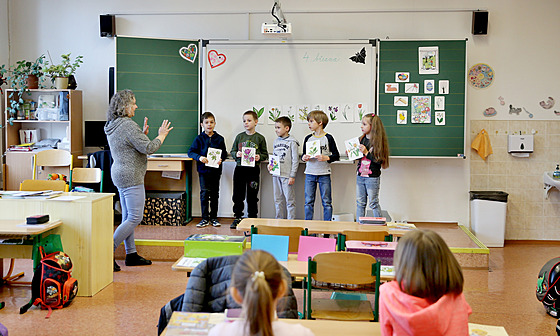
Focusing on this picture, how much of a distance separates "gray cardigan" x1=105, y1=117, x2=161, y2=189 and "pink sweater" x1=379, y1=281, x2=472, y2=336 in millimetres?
3375

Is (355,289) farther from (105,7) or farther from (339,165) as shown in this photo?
(105,7)

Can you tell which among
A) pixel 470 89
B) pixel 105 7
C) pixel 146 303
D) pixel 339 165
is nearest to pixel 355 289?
pixel 146 303

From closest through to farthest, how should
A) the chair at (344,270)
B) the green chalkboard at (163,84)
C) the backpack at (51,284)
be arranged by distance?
the chair at (344,270) → the backpack at (51,284) → the green chalkboard at (163,84)

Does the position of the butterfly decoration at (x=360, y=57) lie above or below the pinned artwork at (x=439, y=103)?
above

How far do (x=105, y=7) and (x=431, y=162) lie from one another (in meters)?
4.89

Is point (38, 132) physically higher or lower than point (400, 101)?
lower

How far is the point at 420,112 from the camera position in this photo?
684 cm

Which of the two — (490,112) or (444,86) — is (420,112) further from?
(490,112)

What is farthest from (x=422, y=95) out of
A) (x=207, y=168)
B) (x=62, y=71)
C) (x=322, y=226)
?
(x=62, y=71)

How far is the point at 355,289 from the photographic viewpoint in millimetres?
3352

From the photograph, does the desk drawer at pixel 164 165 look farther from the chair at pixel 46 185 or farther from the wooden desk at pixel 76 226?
the wooden desk at pixel 76 226

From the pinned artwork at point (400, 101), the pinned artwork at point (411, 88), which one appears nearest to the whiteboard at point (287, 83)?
the pinned artwork at point (400, 101)

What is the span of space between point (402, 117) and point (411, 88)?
1.25 ft

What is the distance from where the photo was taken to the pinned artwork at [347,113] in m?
6.92
